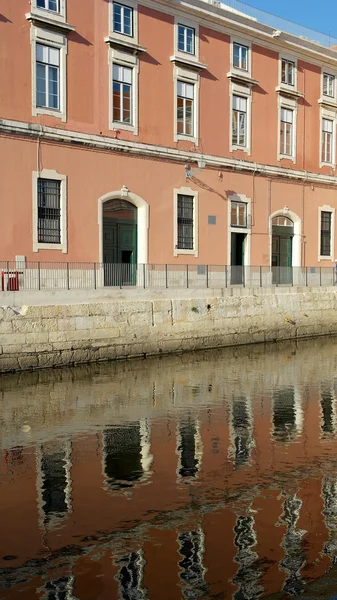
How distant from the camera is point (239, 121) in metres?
31.0

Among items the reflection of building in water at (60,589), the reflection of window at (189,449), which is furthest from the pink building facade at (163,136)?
the reflection of building in water at (60,589)

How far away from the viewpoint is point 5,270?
2234cm

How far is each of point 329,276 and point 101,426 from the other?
20600 mm

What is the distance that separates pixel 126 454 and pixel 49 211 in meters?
14.3

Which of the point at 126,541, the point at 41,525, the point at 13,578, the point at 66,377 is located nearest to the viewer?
the point at 13,578

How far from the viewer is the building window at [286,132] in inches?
1303

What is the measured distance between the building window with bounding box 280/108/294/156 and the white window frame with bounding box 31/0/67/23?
12.5 m

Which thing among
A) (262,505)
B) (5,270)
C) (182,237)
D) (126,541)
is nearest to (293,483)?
(262,505)

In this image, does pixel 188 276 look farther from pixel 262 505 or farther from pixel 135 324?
pixel 262 505

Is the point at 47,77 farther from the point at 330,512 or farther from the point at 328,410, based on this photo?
the point at 330,512

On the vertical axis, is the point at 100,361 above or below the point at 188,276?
below

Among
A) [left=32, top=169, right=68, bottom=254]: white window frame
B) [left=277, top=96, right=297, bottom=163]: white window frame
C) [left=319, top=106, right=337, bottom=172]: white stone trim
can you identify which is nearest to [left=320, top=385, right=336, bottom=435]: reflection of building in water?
[left=32, top=169, right=68, bottom=254]: white window frame

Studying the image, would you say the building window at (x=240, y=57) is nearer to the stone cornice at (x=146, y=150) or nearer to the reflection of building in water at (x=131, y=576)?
the stone cornice at (x=146, y=150)

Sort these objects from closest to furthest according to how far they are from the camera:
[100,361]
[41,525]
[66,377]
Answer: [41,525] < [66,377] < [100,361]
